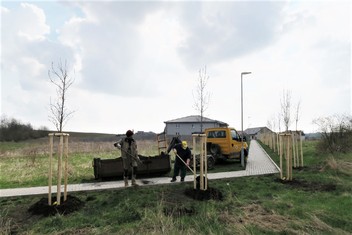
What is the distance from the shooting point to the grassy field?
6.03 m

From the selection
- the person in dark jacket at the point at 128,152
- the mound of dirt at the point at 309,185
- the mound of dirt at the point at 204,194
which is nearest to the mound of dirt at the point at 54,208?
the person in dark jacket at the point at 128,152

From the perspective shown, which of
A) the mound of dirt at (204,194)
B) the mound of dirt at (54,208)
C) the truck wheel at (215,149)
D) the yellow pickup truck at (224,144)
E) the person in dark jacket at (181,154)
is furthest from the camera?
the yellow pickup truck at (224,144)

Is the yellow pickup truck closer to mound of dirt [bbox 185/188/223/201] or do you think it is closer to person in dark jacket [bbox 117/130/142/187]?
person in dark jacket [bbox 117/130/142/187]

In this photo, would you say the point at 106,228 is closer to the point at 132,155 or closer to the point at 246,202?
the point at 246,202

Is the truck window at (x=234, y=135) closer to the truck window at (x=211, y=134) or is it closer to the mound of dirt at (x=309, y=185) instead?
the truck window at (x=211, y=134)

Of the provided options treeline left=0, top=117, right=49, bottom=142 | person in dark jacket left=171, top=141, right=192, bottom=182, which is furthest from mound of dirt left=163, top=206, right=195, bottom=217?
treeline left=0, top=117, right=49, bottom=142

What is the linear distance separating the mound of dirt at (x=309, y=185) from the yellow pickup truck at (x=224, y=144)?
6016 mm

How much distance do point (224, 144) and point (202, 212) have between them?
35.3ft

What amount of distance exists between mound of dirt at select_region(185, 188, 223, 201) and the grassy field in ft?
0.43

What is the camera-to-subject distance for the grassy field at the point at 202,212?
603 cm

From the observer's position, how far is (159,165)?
1277 centimetres

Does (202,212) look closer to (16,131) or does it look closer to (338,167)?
(338,167)

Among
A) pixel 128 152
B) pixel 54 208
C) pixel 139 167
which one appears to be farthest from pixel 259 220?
pixel 139 167

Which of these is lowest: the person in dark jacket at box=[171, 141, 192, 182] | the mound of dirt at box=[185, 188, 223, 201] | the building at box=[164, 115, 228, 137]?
the mound of dirt at box=[185, 188, 223, 201]
